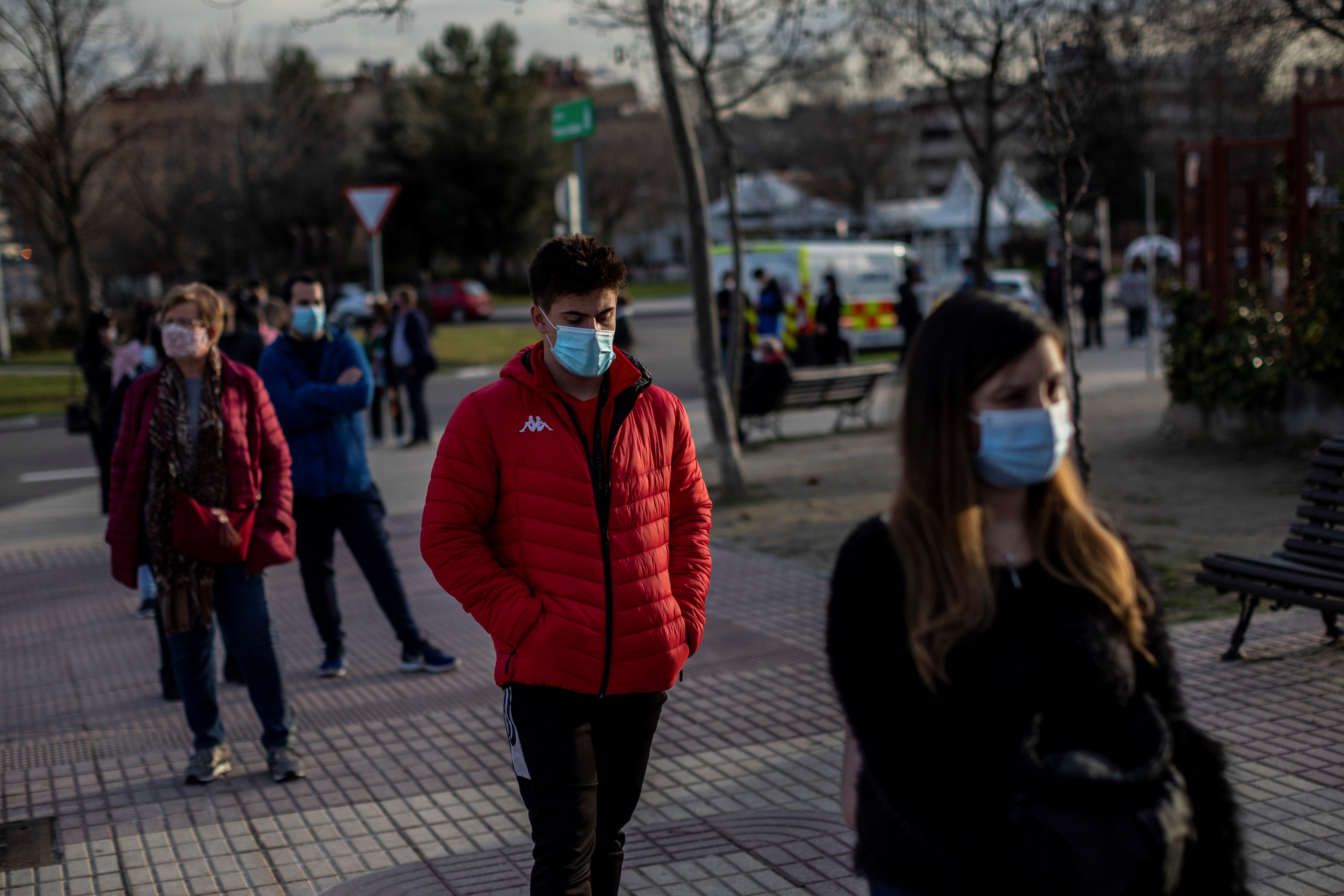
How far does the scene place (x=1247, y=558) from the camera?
585 centimetres

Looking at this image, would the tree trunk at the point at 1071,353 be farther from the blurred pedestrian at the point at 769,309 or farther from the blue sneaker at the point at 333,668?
the blurred pedestrian at the point at 769,309

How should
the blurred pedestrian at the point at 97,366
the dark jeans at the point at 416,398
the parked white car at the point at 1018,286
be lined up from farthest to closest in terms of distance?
the parked white car at the point at 1018,286 < the dark jeans at the point at 416,398 < the blurred pedestrian at the point at 97,366

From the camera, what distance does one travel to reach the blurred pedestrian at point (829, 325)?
68.5ft

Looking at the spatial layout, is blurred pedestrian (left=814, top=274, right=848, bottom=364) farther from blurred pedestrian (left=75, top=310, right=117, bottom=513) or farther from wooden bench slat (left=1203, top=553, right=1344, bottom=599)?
wooden bench slat (left=1203, top=553, right=1344, bottom=599)

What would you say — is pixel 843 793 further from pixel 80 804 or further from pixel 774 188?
pixel 774 188

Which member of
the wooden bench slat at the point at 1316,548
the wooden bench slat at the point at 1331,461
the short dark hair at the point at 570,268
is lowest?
the wooden bench slat at the point at 1316,548

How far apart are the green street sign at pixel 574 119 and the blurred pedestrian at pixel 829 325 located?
10255 mm

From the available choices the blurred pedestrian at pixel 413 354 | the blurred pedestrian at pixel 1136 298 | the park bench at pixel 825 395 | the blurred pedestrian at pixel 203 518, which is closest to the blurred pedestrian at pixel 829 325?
the park bench at pixel 825 395

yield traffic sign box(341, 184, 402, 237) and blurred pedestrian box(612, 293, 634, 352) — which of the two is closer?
yield traffic sign box(341, 184, 402, 237)

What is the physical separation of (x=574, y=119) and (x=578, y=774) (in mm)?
8706

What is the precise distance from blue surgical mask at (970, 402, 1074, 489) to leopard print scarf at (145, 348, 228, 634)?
355 centimetres

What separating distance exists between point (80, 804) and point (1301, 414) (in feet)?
32.7

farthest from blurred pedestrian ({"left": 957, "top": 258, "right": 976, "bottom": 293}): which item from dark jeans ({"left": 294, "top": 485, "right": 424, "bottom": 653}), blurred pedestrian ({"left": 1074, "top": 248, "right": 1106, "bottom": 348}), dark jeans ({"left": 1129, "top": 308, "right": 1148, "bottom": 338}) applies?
dark jeans ({"left": 294, "top": 485, "right": 424, "bottom": 653})

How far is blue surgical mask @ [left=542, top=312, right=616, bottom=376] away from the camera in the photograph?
9.78 ft
